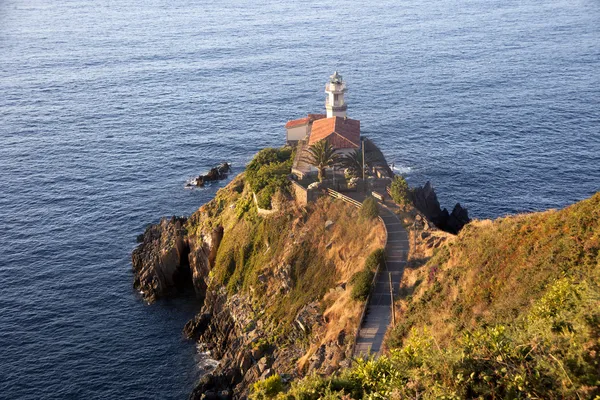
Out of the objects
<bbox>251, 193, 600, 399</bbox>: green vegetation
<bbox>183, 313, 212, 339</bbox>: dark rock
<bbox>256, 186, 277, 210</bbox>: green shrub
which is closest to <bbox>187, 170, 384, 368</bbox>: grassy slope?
<bbox>256, 186, 277, 210</bbox>: green shrub

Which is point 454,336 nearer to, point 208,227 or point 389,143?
point 208,227

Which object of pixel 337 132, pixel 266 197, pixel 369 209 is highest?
pixel 337 132

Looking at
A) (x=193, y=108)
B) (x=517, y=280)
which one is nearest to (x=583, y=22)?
(x=193, y=108)

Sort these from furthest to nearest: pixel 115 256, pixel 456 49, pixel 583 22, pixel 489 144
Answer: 1. pixel 583 22
2. pixel 456 49
3. pixel 489 144
4. pixel 115 256

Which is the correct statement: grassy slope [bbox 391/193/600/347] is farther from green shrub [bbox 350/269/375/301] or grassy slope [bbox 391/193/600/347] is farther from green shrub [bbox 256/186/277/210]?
green shrub [bbox 256/186/277/210]

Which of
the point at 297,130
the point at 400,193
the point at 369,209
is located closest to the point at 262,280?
the point at 369,209

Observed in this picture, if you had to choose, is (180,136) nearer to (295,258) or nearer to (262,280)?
(262,280)
